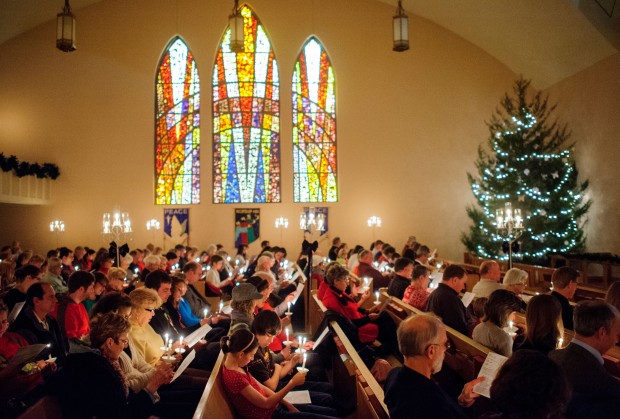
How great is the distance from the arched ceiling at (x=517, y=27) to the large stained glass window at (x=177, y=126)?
3035 millimetres

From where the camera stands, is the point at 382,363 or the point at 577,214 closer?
the point at 382,363

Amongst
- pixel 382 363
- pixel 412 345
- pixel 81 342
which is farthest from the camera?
pixel 382 363

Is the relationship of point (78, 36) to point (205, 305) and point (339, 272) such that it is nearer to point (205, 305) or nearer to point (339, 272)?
point (205, 305)

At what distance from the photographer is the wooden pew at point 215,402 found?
8.54 feet

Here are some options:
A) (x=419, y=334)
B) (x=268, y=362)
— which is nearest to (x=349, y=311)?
(x=268, y=362)

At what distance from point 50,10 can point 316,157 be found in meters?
8.96

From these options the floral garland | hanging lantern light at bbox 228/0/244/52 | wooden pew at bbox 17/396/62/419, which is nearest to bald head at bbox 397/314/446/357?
wooden pew at bbox 17/396/62/419

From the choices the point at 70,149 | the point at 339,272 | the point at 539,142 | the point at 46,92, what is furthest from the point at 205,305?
the point at 46,92

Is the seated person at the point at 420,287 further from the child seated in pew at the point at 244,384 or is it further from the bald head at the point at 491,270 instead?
the child seated in pew at the point at 244,384

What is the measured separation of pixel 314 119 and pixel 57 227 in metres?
8.29

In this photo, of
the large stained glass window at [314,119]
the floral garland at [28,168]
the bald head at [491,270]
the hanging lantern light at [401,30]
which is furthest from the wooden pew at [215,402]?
the large stained glass window at [314,119]

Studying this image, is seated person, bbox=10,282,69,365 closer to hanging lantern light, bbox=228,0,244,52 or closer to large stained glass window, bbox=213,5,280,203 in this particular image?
hanging lantern light, bbox=228,0,244,52

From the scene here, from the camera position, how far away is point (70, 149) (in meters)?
15.7

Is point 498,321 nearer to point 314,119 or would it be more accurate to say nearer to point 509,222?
point 509,222
